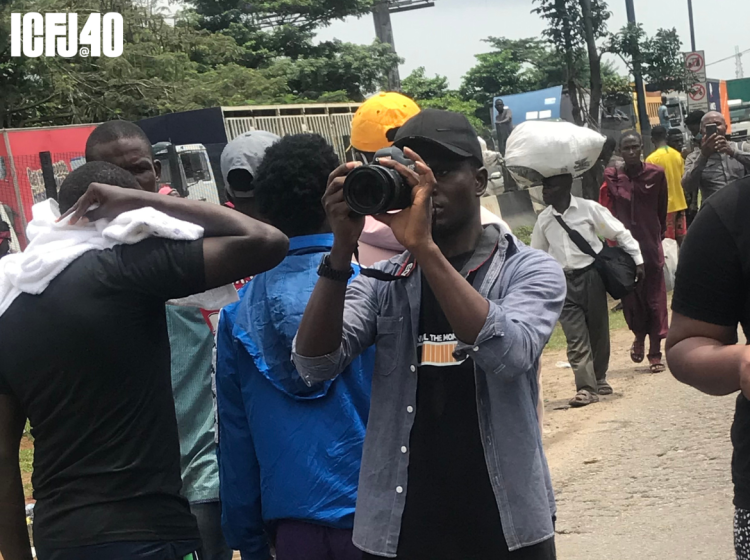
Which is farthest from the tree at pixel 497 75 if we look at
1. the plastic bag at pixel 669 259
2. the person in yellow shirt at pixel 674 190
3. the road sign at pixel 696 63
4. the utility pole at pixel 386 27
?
the plastic bag at pixel 669 259

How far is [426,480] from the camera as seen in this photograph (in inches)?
84.3

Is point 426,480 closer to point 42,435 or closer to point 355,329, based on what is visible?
point 355,329

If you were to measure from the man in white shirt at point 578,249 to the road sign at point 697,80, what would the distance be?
17507mm

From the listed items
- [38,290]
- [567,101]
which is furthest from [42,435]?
[567,101]

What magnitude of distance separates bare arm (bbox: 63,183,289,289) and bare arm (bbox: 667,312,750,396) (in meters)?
0.97

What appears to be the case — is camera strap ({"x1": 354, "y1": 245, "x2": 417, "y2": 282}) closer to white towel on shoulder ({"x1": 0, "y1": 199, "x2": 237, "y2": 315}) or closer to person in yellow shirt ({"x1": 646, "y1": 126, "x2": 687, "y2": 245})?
white towel on shoulder ({"x1": 0, "y1": 199, "x2": 237, "y2": 315})

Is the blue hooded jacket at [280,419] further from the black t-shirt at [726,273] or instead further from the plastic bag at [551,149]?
the plastic bag at [551,149]

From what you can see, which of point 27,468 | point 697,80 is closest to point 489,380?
point 27,468

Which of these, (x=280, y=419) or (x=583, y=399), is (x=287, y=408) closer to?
(x=280, y=419)

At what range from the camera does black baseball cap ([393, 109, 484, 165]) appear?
224cm

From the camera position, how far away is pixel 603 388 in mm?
7516

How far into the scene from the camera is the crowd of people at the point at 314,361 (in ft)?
6.65

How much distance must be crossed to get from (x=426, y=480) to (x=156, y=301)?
2.51ft

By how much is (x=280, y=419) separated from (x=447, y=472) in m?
0.59
